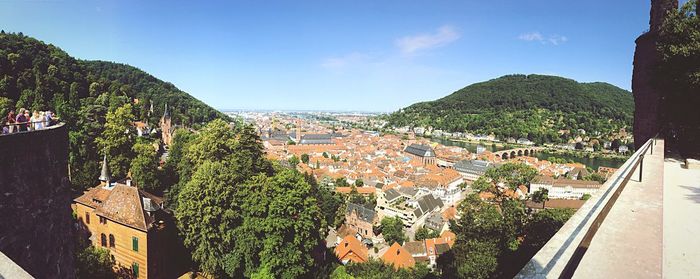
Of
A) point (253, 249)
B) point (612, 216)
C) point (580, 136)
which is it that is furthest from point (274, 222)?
point (580, 136)

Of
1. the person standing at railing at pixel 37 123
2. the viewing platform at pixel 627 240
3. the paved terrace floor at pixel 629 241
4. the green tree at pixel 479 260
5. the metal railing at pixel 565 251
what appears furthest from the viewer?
the green tree at pixel 479 260

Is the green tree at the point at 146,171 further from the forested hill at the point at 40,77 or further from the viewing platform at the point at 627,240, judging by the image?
the viewing platform at the point at 627,240

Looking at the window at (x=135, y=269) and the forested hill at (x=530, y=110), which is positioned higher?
the forested hill at (x=530, y=110)

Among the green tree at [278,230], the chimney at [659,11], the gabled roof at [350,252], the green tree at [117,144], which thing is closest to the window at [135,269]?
the green tree at [278,230]

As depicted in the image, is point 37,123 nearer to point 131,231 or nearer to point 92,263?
point 92,263

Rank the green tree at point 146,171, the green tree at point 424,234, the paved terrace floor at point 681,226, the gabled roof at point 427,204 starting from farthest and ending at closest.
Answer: the gabled roof at point 427,204
the green tree at point 424,234
the green tree at point 146,171
the paved terrace floor at point 681,226

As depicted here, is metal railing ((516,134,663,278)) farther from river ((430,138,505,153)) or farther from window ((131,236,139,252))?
river ((430,138,505,153))

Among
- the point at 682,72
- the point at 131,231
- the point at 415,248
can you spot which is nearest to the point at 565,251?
the point at 682,72

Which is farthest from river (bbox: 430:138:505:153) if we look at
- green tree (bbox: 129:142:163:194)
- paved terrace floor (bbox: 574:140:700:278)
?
paved terrace floor (bbox: 574:140:700:278)
